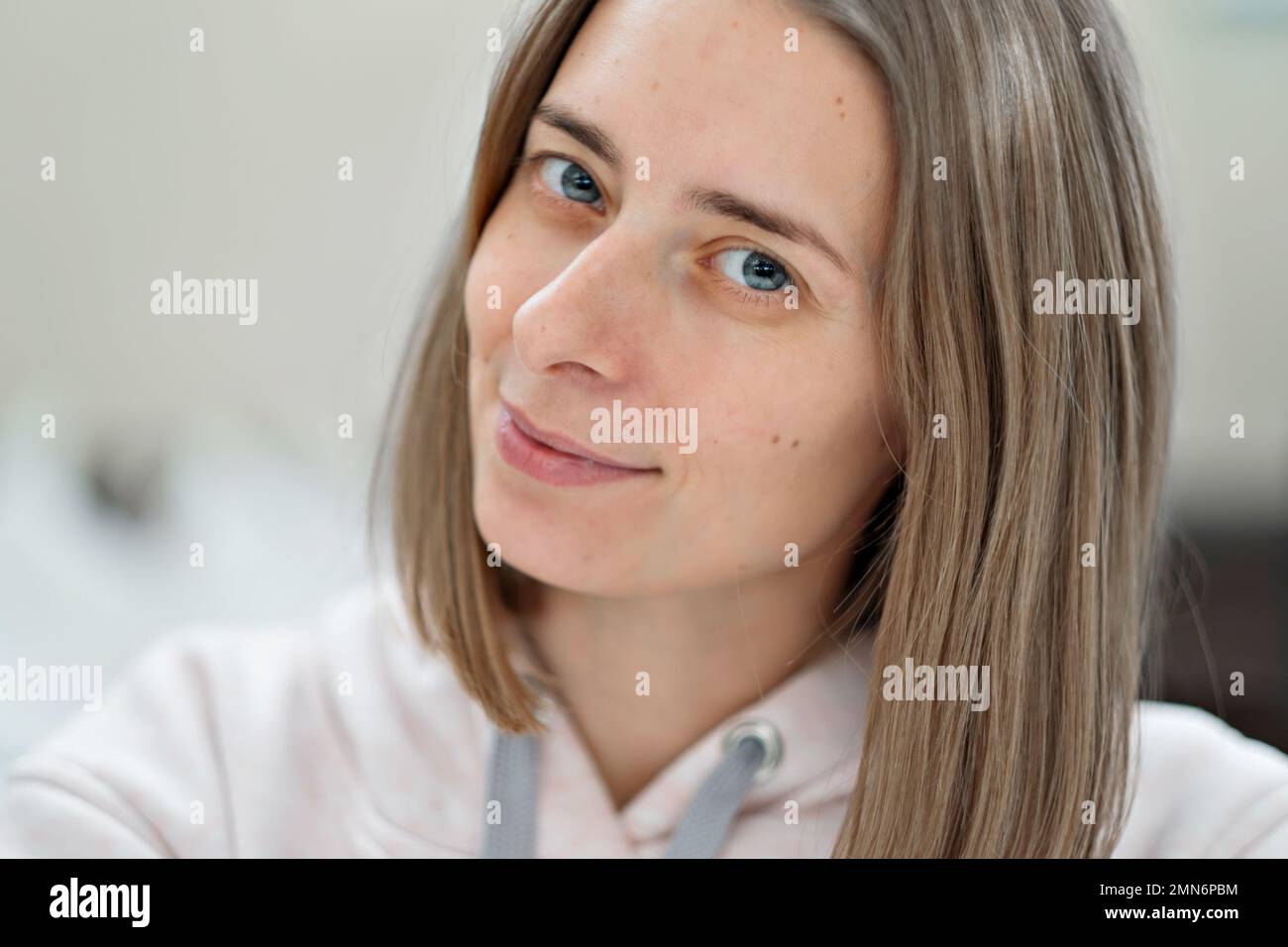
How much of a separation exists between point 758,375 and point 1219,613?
3.10ft

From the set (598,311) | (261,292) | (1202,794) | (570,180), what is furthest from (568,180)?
(261,292)

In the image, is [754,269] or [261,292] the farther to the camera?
[261,292]

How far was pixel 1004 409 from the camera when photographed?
741 mm

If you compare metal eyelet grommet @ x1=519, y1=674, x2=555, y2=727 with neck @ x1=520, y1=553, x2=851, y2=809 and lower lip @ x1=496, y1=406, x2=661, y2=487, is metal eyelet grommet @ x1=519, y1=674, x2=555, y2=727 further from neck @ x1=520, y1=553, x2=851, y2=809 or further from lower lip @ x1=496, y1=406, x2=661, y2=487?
lower lip @ x1=496, y1=406, x2=661, y2=487

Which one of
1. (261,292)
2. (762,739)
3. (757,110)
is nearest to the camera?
(757,110)

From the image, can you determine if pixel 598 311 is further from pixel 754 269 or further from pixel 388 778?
pixel 388 778

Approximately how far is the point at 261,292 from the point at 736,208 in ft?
3.03

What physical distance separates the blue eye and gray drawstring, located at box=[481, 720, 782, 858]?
0.39 m

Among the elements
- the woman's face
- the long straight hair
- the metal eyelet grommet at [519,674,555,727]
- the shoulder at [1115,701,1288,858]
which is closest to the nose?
the woman's face

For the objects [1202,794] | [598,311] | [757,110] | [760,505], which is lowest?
[1202,794]

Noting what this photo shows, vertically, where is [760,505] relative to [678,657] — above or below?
above

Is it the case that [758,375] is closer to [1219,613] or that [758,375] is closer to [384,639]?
[384,639]
